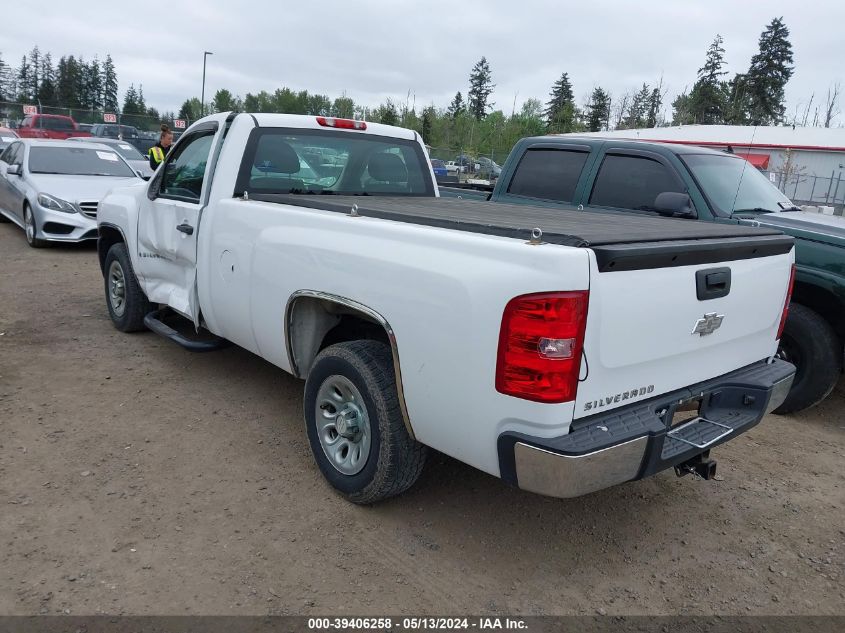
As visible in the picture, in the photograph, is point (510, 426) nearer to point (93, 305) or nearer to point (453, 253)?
point (453, 253)

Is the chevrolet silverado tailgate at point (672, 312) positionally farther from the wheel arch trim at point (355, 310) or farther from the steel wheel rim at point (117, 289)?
the steel wheel rim at point (117, 289)

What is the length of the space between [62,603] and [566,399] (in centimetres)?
210

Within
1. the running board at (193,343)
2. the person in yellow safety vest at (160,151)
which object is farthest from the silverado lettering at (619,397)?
the person in yellow safety vest at (160,151)

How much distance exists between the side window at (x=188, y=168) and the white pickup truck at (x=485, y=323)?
174mm

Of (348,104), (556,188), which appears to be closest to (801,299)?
(556,188)

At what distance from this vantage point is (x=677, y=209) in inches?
197

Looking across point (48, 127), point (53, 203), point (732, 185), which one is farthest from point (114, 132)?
point (732, 185)

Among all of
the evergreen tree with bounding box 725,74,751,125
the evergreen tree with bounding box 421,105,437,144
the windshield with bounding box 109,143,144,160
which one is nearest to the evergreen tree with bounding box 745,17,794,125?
the evergreen tree with bounding box 725,74,751,125

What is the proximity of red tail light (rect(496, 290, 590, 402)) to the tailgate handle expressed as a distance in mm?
704

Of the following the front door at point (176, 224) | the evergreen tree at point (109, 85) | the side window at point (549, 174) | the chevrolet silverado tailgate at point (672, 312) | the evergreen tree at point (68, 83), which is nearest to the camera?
the chevrolet silverado tailgate at point (672, 312)

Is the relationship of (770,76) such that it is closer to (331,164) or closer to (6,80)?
(331,164)

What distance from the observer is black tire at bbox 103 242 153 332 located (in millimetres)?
5586

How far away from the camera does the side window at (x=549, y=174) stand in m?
6.06

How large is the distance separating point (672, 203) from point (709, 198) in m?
0.52
